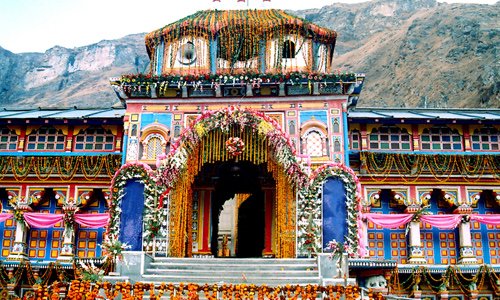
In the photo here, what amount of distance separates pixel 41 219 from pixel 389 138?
1526cm

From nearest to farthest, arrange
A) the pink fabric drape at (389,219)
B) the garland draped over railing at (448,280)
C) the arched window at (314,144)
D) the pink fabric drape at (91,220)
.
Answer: the arched window at (314,144) → the garland draped over railing at (448,280) → the pink fabric drape at (389,219) → the pink fabric drape at (91,220)

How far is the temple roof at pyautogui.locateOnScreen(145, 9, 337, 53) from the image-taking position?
23.4 metres

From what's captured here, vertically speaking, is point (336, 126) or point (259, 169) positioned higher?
point (336, 126)

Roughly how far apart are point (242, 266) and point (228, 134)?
5.58 metres

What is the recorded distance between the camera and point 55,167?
24.7 m

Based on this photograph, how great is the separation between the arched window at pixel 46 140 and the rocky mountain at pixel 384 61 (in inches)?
1380

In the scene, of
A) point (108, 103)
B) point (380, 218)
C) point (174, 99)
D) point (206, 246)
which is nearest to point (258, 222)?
point (206, 246)

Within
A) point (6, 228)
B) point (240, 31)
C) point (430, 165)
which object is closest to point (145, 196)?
point (240, 31)

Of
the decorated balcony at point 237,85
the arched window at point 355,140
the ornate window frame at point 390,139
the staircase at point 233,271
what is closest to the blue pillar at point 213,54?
the decorated balcony at point 237,85

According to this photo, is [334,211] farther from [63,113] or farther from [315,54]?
[63,113]

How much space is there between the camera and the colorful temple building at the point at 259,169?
20688 mm

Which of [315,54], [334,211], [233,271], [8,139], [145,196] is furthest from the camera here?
[8,139]

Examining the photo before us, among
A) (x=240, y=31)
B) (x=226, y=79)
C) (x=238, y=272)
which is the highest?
(x=240, y=31)

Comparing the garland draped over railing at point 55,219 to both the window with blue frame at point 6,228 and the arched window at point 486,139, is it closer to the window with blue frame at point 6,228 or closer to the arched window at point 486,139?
the window with blue frame at point 6,228
